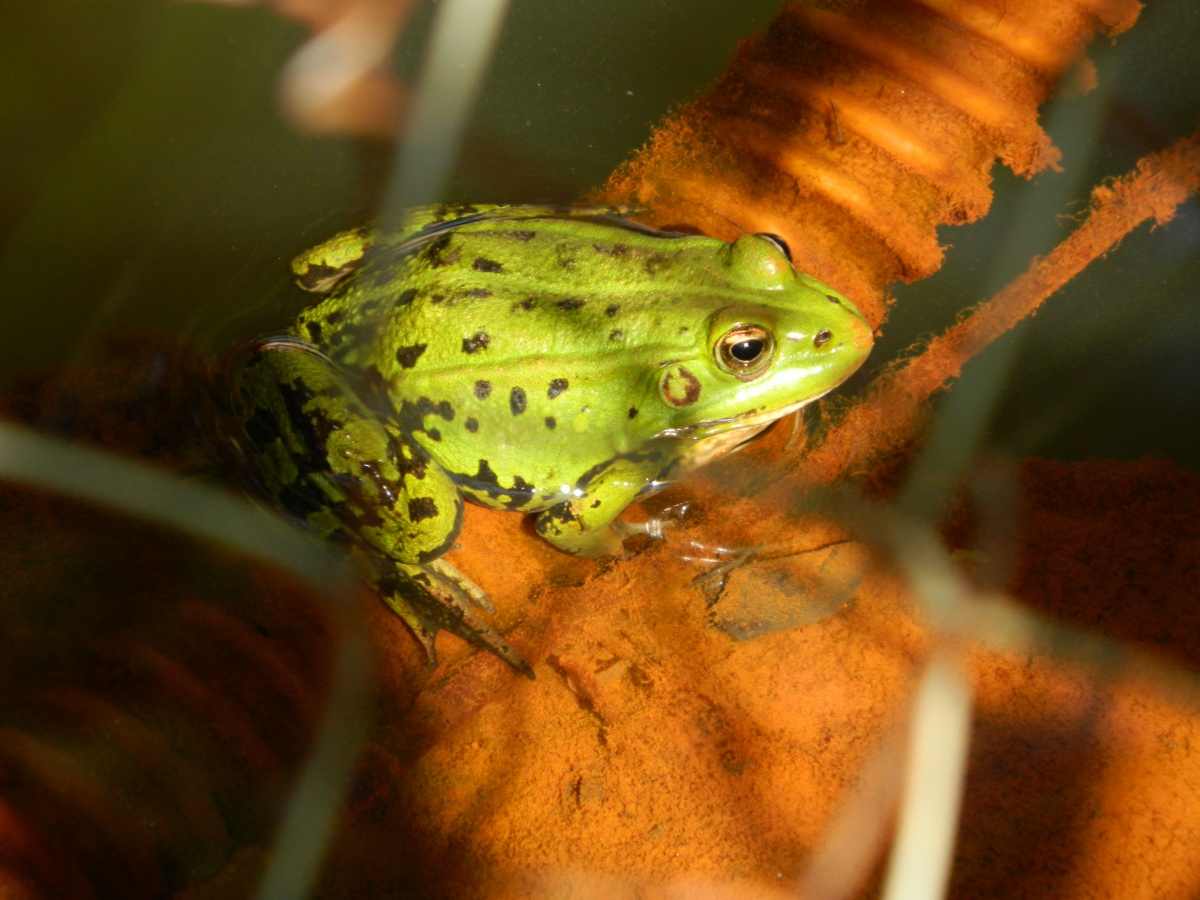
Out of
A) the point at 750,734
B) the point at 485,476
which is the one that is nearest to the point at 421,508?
the point at 485,476

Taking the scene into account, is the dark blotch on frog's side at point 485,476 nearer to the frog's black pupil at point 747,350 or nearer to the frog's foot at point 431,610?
the frog's foot at point 431,610

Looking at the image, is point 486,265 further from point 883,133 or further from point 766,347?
point 883,133

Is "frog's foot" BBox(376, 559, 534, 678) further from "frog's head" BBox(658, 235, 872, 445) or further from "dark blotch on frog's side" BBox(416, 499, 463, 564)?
"frog's head" BBox(658, 235, 872, 445)

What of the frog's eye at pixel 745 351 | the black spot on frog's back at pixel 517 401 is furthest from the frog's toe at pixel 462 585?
the frog's eye at pixel 745 351

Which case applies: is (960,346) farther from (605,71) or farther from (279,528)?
(279,528)

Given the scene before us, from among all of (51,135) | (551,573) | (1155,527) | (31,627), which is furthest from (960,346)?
(51,135)

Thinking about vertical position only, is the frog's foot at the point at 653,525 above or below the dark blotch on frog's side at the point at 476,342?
below

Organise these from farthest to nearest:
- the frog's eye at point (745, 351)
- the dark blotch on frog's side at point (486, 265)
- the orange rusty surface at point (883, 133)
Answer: the orange rusty surface at point (883, 133)
the dark blotch on frog's side at point (486, 265)
the frog's eye at point (745, 351)
